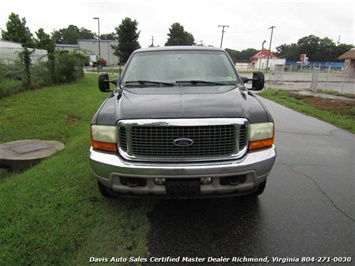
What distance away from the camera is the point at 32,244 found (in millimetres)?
2385

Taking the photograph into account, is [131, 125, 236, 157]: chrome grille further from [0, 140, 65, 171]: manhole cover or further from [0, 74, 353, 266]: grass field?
[0, 140, 65, 171]: manhole cover

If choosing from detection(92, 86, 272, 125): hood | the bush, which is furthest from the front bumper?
the bush

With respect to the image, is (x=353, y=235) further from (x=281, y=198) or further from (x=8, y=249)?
(x=8, y=249)

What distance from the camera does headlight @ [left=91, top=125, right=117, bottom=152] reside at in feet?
8.06

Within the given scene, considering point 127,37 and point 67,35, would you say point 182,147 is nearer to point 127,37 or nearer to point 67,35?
point 127,37

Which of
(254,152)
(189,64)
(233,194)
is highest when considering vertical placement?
(189,64)

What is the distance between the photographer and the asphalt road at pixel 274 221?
2393 millimetres

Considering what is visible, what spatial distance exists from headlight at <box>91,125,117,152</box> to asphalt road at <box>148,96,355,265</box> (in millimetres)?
933

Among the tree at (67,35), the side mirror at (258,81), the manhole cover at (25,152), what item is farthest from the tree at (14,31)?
the tree at (67,35)

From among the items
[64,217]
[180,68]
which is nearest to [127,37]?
[180,68]

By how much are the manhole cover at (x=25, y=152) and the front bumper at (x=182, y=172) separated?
2404mm

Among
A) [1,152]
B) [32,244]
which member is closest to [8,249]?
[32,244]

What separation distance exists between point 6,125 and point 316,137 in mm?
7430

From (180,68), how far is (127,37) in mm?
32288
